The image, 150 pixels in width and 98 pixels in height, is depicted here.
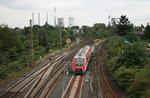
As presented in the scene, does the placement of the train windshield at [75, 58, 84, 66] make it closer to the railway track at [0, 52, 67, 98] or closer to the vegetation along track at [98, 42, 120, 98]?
the vegetation along track at [98, 42, 120, 98]

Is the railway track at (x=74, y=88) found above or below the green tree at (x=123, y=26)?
below

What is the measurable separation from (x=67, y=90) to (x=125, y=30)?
108 feet

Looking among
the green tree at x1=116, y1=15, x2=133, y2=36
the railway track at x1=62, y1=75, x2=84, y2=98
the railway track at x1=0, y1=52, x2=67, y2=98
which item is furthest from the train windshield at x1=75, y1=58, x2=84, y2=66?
the green tree at x1=116, y1=15, x2=133, y2=36

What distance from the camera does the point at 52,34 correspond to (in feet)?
171

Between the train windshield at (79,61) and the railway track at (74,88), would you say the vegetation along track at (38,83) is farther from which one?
the train windshield at (79,61)

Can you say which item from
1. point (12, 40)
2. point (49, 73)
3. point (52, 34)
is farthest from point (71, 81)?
point (52, 34)

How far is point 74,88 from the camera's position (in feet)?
52.9

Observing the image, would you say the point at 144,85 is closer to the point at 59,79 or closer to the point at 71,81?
the point at 71,81

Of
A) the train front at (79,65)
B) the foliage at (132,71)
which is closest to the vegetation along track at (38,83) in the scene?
the train front at (79,65)

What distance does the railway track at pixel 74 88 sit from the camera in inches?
563

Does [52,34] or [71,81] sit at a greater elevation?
[52,34]

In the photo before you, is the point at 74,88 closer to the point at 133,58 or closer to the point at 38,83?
the point at 38,83

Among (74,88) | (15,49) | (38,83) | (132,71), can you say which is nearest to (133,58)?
(132,71)

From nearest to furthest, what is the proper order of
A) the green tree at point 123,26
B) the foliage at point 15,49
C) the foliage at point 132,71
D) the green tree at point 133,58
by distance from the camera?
1. the foliage at point 132,71
2. the green tree at point 133,58
3. the foliage at point 15,49
4. the green tree at point 123,26
